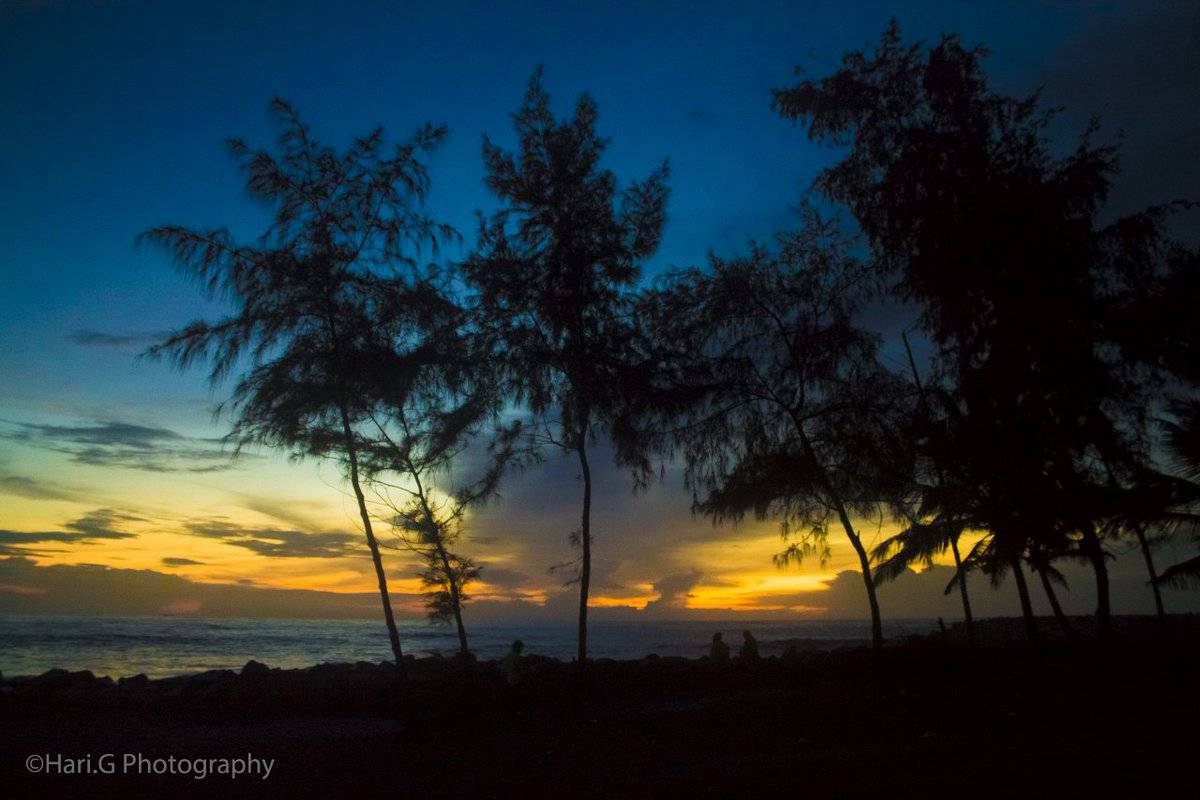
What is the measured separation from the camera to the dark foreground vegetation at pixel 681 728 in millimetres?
8164

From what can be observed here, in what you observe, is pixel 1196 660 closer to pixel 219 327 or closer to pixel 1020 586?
pixel 1020 586

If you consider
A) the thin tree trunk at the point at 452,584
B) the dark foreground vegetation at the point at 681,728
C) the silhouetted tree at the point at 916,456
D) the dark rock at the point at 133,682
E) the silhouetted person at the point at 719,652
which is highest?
the silhouetted tree at the point at 916,456

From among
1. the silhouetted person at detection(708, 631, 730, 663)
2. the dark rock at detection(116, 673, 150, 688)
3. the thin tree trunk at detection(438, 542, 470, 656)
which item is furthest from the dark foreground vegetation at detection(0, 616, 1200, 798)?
the thin tree trunk at detection(438, 542, 470, 656)

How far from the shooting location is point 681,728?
1204 centimetres

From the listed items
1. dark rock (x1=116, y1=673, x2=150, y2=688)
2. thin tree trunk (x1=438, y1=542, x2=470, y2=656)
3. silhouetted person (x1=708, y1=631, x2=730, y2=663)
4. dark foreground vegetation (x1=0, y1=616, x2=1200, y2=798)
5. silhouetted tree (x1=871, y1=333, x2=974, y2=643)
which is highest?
silhouetted tree (x1=871, y1=333, x2=974, y2=643)

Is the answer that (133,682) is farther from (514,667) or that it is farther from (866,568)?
(866,568)

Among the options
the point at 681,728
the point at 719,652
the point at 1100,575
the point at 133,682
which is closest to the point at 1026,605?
the point at 1100,575

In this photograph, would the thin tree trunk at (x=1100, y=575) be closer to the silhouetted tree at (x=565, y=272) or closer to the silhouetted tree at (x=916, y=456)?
the silhouetted tree at (x=916, y=456)

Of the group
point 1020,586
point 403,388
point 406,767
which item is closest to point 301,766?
point 406,767

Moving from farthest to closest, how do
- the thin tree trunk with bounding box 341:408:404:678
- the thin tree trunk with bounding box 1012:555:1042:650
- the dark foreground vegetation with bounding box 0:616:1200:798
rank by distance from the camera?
the thin tree trunk with bounding box 1012:555:1042:650 < the thin tree trunk with bounding box 341:408:404:678 < the dark foreground vegetation with bounding box 0:616:1200:798

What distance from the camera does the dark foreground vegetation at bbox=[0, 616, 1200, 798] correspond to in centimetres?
816

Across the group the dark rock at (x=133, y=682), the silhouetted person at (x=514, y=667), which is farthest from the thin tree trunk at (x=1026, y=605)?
the dark rock at (x=133, y=682)

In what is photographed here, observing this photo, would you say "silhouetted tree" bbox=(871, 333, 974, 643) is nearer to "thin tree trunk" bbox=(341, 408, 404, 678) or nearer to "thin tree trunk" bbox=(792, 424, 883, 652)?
"thin tree trunk" bbox=(792, 424, 883, 652)

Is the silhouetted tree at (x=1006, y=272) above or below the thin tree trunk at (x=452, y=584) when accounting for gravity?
above
